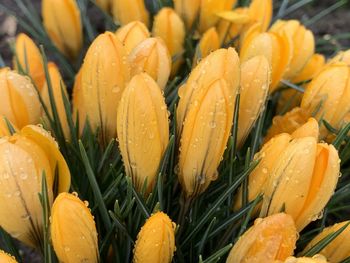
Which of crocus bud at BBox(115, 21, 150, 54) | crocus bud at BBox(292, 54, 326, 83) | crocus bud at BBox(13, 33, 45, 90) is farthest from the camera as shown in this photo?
crocus bud at BBox(292, 54, 326, 83)

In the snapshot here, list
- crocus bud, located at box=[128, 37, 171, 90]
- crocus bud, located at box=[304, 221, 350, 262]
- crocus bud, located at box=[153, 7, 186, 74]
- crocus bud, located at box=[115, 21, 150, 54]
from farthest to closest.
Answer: crocus bud, located at box=[153, 7, 186, 74], crocus bud, located at box=[115, 21, 150, 54], crocus bud, located at box=[128, 37, 171, 90], crocus bud, located at box=[304, 221, 350, 262]

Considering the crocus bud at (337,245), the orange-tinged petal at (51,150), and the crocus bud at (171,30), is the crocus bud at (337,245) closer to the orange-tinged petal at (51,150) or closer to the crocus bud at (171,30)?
the orange-tinged petal at (51,150)

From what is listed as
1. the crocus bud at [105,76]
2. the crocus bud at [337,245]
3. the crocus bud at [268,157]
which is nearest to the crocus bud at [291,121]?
the crocus bud at [268,157]

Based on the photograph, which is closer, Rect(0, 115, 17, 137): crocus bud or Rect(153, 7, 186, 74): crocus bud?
Rect(0, 115, 17, 137): crocus bud

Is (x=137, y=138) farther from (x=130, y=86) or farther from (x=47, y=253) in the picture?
(x=47, y=253)

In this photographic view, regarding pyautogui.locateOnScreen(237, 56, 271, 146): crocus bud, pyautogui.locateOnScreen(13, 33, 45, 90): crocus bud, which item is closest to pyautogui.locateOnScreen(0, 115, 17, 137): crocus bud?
pyautogui.locateOnScreen(13, 33, 45, 90): crocus bud

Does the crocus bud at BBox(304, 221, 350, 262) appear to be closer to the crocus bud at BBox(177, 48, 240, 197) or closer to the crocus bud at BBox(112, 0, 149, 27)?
the crocus bud at BBox(177, 48, 240, 197)

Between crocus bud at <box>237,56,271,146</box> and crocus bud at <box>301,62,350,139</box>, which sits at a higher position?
crocus bud at <box>237,56,271,146</box>

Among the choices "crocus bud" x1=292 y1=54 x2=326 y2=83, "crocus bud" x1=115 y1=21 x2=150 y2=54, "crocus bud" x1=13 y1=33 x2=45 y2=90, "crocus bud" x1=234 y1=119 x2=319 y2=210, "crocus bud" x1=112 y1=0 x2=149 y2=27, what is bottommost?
"crocus bud" x1=292 y1=54 x2=326 y2=83
